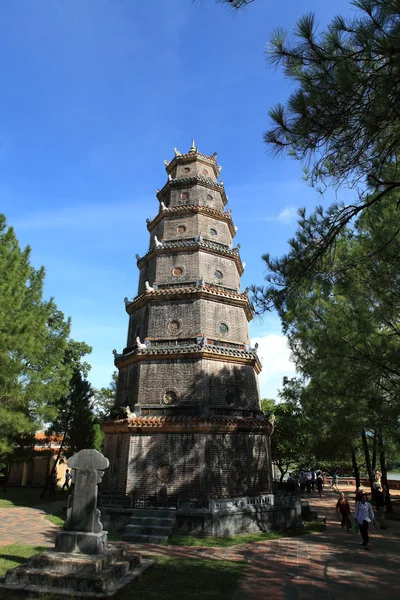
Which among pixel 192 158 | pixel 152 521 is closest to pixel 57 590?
pixel 152 521

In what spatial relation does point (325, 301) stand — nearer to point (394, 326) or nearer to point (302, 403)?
point (394, 326)

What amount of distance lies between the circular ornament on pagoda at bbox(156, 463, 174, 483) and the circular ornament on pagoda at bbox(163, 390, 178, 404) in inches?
89.8

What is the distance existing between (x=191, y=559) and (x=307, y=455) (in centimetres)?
2459

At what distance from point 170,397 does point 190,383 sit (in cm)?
96

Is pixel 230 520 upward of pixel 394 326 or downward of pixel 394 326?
downward

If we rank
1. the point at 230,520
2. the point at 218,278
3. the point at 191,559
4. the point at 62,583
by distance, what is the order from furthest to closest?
the point at 218,278, the point at 230,520, the point at 191,559, the point at 62,583

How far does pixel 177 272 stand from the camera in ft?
58.4

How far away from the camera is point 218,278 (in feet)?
59.0

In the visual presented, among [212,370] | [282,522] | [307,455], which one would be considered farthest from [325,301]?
[307,455]

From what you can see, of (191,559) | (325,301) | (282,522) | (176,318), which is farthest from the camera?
(176,318)

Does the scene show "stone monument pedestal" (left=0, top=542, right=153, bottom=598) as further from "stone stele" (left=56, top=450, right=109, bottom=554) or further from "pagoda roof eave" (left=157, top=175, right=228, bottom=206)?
"pagoda roof eave" (left=157, top=175, right=228, bottom=206)

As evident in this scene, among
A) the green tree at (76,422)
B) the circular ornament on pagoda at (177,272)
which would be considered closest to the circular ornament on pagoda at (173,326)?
the circular ornament on pagoda at (177,272)

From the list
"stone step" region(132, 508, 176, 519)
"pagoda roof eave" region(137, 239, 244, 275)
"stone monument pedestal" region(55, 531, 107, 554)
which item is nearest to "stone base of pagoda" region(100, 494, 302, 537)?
"stone step" region(132, 508, 176, 519)

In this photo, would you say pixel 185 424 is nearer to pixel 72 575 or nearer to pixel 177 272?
pixel 177 272
